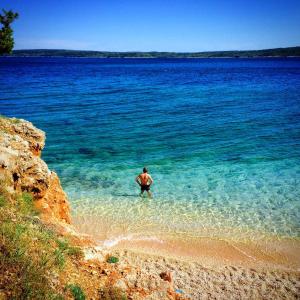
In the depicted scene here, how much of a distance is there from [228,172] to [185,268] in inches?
365

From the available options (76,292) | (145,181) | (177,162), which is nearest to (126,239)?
(145,181)

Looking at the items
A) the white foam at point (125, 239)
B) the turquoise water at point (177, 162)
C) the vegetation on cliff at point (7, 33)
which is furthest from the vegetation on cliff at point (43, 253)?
the vegetation on cliff at point (7, 33)

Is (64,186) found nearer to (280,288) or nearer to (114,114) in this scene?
(280,288)

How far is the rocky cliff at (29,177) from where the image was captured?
8497mm

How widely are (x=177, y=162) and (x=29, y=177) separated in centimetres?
1161

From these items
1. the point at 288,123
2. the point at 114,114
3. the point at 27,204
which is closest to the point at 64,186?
the point at 27,204

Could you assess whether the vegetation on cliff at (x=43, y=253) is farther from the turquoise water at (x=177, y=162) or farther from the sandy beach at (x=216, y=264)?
the turquoise water at (x=177, y=162)

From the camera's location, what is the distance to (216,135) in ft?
81.1

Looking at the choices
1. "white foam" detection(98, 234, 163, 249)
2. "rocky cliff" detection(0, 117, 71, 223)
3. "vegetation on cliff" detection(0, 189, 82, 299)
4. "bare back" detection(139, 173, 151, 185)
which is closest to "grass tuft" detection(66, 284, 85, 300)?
"vegetation on cliff" detection(0, 189, 82, 299)

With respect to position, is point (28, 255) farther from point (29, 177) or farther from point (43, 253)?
point (29, 177)

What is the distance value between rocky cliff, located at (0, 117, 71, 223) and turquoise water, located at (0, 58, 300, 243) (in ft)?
8.93

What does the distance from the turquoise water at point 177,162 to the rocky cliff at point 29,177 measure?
2.72 m

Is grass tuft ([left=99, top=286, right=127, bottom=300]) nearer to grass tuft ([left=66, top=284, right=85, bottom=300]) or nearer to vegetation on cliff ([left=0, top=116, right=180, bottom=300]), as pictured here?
vegetation on cliff ([left=0, top=116, right=180, bottom=300])

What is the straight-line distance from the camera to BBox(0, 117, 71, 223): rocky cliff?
8.50 m
